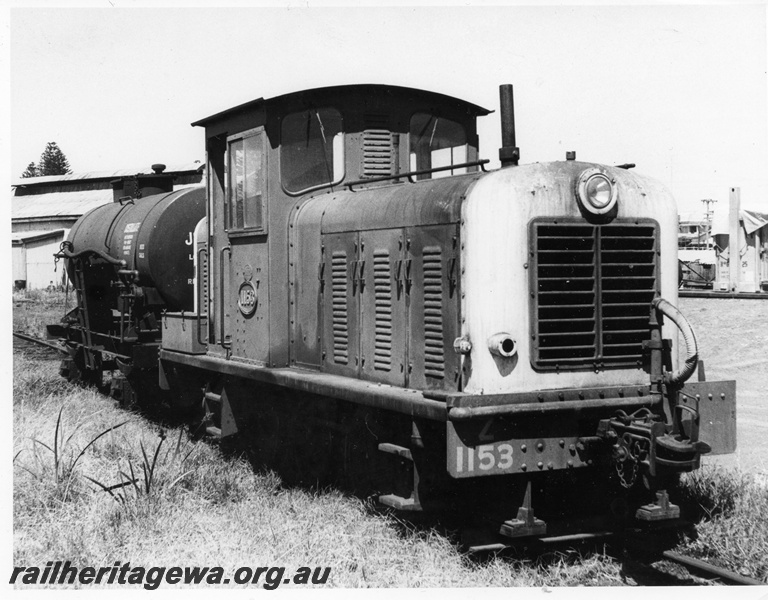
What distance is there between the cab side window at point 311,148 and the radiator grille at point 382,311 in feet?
3.96

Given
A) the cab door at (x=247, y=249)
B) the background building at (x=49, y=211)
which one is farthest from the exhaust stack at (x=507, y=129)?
the background building at (x=49, y=211)

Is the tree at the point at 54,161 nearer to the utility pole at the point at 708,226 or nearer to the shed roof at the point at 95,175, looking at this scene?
the shed roof at the point at 95,175

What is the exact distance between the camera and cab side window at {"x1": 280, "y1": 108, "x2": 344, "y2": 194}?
Result: 23.0 ft

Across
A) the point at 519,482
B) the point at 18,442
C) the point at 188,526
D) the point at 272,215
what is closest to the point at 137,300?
the point at 18,442

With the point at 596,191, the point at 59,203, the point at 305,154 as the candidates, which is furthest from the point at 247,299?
the point at 59,203

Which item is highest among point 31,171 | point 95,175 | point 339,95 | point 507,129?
point 31,171

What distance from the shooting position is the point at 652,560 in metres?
5.50

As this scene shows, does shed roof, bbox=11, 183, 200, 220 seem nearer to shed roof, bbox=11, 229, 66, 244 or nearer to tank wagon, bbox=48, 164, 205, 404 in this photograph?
shed roof, bbox=11, 229, 66, 244

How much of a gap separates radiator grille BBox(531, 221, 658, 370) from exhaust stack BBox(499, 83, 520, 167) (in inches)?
18.9

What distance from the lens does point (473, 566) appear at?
5289mm

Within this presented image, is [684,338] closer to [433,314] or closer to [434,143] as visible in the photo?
[433,314]

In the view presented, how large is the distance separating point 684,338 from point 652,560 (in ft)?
4.80

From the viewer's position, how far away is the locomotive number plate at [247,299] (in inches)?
292

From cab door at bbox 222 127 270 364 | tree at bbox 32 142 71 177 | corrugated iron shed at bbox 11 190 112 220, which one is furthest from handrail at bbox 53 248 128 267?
tree at bbox 32 142 71 177
